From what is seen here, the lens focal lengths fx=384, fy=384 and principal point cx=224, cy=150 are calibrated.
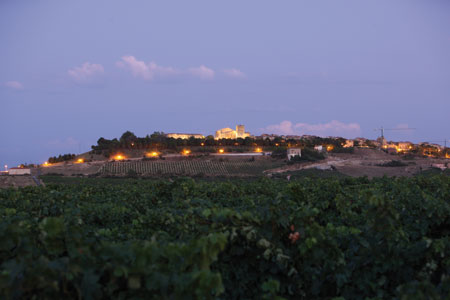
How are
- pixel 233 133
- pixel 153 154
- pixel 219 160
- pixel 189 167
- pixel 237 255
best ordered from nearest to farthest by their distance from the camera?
pixel 237 255
pixel 189 167
pixel 219 160
pixel 153 154
pixel 233 133

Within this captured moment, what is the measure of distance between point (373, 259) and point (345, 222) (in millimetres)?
2507

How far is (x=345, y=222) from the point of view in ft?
23.4

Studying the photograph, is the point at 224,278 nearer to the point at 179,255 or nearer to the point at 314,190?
the point at 179,255

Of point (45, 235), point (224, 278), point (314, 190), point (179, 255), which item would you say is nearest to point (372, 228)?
point (224, 278)

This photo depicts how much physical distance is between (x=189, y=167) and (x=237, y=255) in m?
67.5

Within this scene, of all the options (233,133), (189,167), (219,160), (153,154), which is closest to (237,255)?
(189,167)

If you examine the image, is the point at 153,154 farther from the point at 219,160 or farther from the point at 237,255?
the point at 237,255

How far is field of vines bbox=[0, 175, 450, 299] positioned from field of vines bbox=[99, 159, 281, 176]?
5827 cm

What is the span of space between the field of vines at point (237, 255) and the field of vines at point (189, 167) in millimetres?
58268

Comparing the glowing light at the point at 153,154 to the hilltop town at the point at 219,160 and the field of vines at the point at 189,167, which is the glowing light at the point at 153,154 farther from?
the field of vines at the point at 189,167

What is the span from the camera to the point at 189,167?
236 ft

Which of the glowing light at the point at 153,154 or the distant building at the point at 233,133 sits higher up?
the distant building at the point at 233,133

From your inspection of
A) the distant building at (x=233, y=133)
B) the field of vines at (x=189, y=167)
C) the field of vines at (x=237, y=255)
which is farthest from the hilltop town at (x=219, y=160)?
the field of vines at (x=237, y=255)

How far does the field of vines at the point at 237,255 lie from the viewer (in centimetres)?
279
